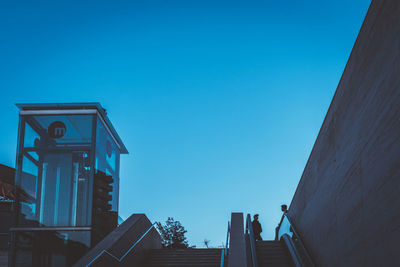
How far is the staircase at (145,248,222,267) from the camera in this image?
9.55 metres

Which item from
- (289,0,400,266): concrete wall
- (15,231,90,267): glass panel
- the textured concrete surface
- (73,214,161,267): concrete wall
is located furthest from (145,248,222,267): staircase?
(289,0,400,266): concrete wall

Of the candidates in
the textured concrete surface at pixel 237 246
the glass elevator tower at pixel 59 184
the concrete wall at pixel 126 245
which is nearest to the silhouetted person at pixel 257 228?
the concrete wall at pixel 126 245

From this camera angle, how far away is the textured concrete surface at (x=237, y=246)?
23.5 feet

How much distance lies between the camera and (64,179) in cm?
1048

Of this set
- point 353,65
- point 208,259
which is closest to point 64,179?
point 208,259

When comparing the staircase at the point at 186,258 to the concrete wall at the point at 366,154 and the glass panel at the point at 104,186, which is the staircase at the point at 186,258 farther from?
the concrete wall at the point at 366,154

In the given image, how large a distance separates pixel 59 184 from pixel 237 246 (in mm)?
4749

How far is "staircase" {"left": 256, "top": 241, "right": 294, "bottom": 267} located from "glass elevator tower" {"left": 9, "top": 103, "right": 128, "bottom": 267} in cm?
375

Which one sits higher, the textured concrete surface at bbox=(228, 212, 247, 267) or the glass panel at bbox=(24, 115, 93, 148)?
the glass panel at bbox=(24, 115, 93, 148)

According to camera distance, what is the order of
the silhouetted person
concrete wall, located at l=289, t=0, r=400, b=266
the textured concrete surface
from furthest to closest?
the silhouetted person → the textured concrete surface → concrete wall, located at l=289, t=0, r=400, b=266

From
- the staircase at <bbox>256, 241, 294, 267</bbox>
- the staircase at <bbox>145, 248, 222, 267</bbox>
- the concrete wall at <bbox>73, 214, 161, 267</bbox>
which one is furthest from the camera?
the staircase at <bbox>145, 248, 222, 267</bbox>

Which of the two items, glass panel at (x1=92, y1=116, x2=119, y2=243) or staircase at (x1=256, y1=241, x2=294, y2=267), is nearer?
staircase at (x1=256, y1=241, x2=294, y2=267)

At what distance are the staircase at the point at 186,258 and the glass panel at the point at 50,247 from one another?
1.59 metres

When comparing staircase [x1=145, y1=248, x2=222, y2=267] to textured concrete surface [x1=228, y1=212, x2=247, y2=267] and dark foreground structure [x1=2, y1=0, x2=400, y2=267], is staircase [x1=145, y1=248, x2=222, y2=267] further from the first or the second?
textured concrete surface [x1=228, y1=212, x2=247, y2=267]
